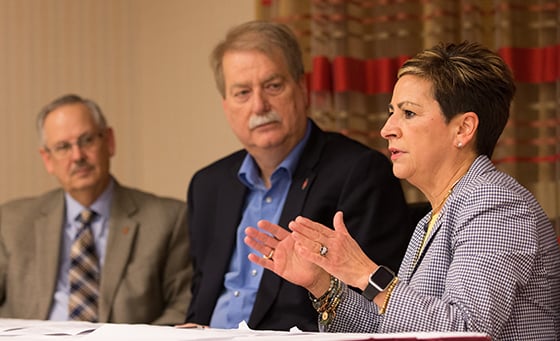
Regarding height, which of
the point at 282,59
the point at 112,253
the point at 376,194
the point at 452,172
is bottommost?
the point at 112,253

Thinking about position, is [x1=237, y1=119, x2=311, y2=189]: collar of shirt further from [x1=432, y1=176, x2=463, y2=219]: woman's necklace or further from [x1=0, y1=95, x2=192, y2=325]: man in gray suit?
[x1=432, y1=176, x2=463, y2=219]: woman's necklace

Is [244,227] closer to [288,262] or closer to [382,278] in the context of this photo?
[288,262]

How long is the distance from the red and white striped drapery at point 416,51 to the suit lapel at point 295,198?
25.9 inches

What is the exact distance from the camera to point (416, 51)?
351 cm

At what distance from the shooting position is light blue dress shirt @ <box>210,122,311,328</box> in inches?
110

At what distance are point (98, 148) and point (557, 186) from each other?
1.75 metres

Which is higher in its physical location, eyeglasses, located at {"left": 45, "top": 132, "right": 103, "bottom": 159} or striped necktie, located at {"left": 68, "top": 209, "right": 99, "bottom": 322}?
A: eyeglasses, located at {"left": 45, "top": 132, "right": 103, "bottom": 159}

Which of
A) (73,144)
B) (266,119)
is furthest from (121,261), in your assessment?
(266,119)

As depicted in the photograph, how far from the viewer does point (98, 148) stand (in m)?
3.58

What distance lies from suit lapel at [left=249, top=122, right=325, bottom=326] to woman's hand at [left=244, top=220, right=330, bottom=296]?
0.55m

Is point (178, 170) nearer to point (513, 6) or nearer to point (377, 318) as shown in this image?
point (513, 6)

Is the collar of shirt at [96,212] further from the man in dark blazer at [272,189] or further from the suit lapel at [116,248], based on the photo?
the man in dark blazer at [272,189]

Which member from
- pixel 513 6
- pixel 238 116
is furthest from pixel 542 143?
pixel 238 116

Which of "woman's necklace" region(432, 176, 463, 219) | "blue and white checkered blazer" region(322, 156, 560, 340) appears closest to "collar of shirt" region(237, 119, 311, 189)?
"woman's necklace" region(432, 176, 463, 219)
